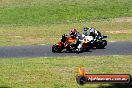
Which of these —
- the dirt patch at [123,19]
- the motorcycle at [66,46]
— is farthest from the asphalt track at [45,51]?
the dirt patch at [123,19]

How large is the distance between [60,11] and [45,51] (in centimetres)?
2185

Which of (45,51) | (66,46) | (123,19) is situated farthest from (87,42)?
(123,19)

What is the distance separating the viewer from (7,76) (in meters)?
17.0

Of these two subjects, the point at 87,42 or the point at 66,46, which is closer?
the point at 66,46

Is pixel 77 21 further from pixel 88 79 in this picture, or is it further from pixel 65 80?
pixel 88 79

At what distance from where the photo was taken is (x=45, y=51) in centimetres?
2577

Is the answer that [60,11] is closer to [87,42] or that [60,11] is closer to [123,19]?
[123,19]

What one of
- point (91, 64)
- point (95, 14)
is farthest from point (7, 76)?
point (95, 14)

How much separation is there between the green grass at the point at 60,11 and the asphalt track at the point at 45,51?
15.1 meters

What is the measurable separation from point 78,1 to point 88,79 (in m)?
42.5

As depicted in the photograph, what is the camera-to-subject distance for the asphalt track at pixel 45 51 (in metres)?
24.5

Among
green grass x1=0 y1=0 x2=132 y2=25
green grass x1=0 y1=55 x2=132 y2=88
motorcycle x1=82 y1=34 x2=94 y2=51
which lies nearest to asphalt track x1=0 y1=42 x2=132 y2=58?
motorcycle x1=82 y1=34 x2=94 y2=51

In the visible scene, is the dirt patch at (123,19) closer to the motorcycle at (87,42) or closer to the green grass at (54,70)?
the motorcycle at (87,42)

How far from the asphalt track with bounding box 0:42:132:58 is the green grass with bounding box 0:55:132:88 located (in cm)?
225
